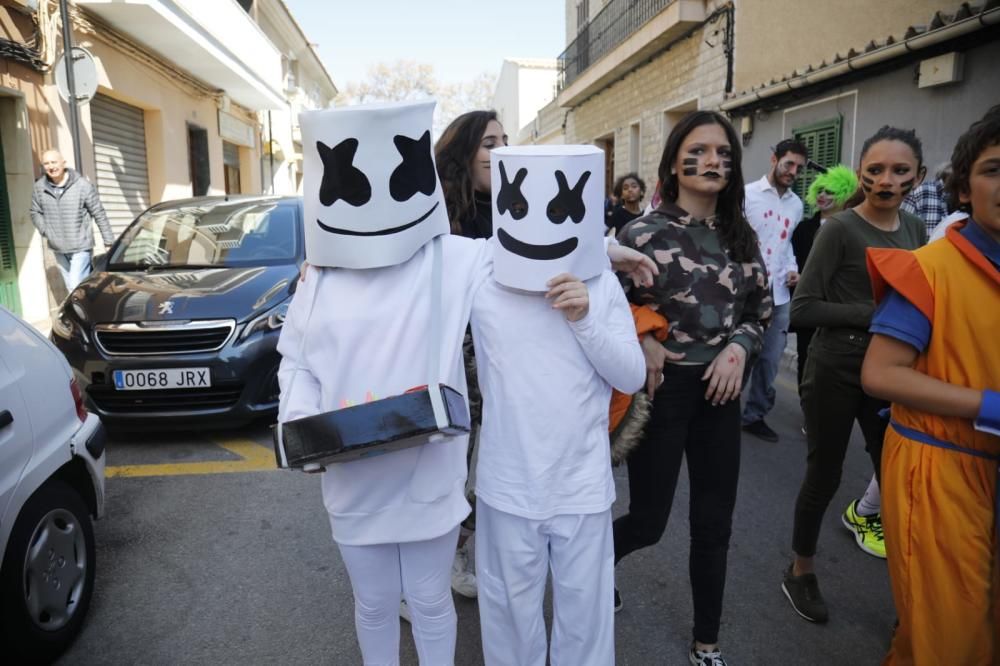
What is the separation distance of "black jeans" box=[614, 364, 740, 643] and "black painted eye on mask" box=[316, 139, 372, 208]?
3.76 ft

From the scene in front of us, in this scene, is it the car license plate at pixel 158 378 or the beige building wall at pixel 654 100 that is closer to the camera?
the car license plate at pixel 158 378

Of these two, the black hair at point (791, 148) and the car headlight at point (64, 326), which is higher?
the black hair at point (791, 148)

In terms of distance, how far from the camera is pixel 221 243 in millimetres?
5695

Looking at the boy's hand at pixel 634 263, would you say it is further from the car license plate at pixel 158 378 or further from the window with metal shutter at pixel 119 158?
the window with metal shutter at pixel 119 158

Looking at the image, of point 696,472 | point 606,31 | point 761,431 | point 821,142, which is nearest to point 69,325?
point 696,472

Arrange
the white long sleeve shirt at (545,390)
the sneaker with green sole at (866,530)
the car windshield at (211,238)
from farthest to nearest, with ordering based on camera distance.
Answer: the car windshield at (211,238) < the sneaker with green sole at (866,530) < the white long sleeve shirt at (545,390)

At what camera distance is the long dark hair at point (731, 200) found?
91.7 inches

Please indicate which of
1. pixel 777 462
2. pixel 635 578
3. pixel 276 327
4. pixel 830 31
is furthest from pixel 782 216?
pixel 830 31

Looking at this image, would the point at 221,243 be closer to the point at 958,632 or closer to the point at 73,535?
the point at 73,535

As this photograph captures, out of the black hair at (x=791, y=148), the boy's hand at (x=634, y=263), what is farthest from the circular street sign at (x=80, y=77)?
the boy's hand at (x=634, y=263)

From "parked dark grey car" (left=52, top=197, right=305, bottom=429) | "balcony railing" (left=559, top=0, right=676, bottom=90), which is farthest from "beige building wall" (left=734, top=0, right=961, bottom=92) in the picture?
"parked dark grey car" (left=52, top=197, right=305, bottom=429)

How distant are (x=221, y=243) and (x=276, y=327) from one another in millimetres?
1243

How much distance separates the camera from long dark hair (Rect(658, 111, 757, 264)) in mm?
2328

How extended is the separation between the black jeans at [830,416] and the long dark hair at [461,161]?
1.49 m
